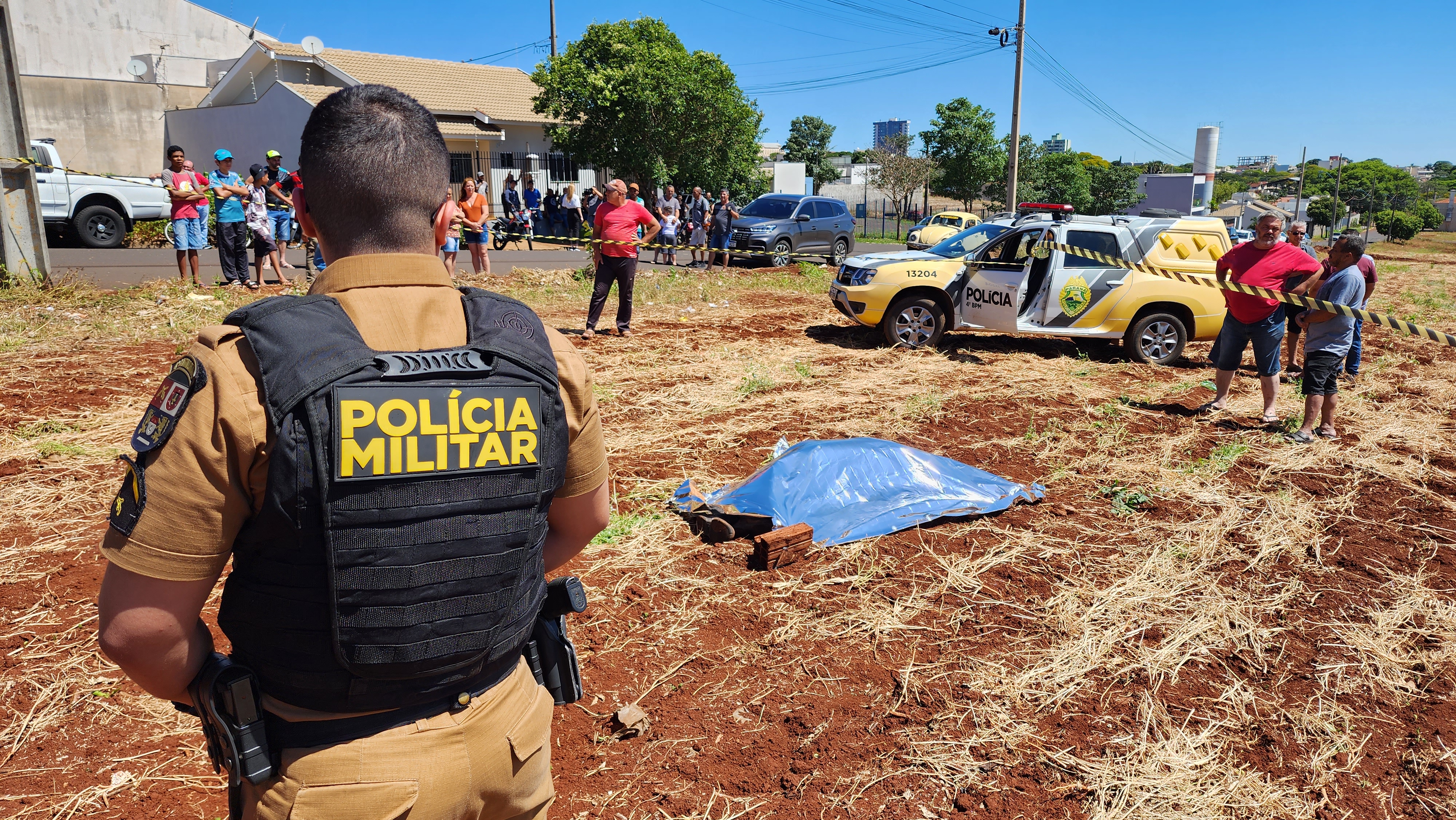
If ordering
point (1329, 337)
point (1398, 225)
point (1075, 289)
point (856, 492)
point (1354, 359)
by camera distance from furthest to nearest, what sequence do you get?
1. point (1398, 225)
2. point (1075, 289)
3. point (1354, 359)
4. point (1329, 337)
5. point (856, 492)

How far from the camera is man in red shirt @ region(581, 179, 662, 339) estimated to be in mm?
10406

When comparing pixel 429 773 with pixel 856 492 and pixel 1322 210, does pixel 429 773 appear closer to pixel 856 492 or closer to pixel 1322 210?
pixel 856 492

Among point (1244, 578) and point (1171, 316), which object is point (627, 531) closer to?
point (1244, 578)

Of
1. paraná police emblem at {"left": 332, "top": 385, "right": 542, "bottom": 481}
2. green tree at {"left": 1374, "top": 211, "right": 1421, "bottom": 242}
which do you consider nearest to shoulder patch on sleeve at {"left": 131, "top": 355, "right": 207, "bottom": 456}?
paraná police emblem at {"left": 332, "top": 385, "right": 542, "bottom": 481}

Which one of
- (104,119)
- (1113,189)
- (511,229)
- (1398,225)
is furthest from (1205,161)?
(104,119)

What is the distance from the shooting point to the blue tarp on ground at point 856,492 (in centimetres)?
520

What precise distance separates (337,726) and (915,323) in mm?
9851

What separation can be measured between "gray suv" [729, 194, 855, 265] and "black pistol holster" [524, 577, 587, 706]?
1795cm

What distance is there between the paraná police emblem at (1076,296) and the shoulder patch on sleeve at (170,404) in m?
10.3

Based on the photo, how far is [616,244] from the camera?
34.1ft

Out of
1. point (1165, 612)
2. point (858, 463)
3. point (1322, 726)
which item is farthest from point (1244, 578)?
A: point (858, 463)

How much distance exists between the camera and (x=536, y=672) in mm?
1849

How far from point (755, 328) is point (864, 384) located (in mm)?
3569

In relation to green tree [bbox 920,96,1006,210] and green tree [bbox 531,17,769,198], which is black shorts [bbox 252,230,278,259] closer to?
green tree [bbox 531,17,769,198]
